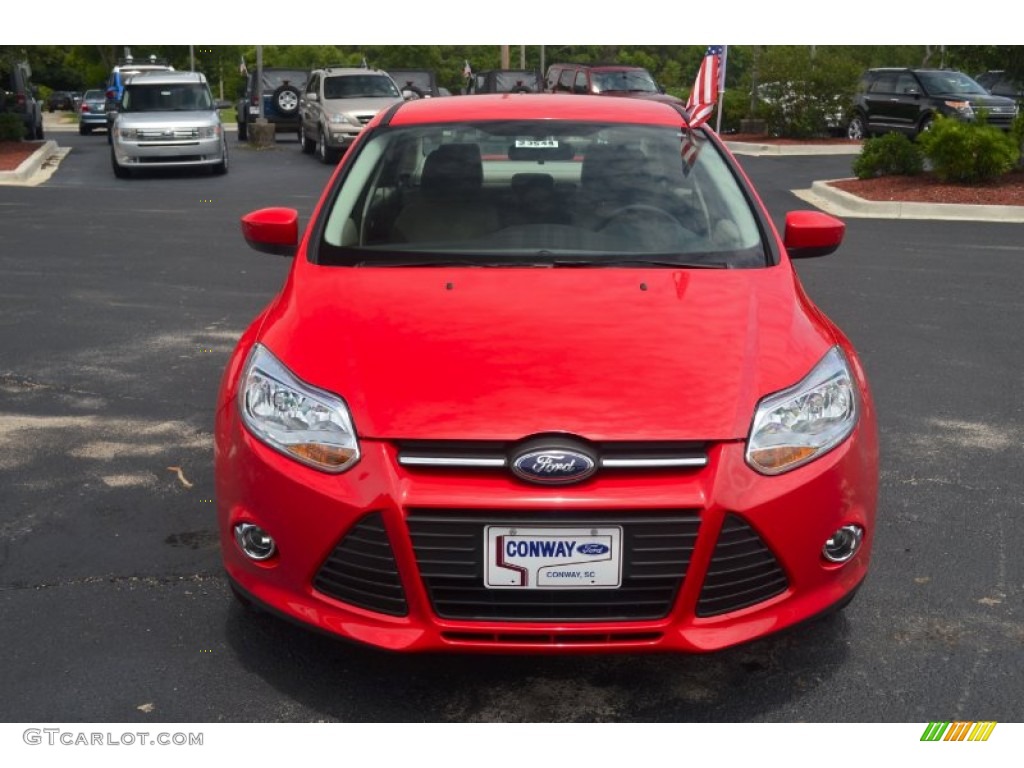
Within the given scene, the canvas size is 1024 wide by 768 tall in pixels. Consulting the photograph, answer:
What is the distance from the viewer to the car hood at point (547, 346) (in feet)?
11.1

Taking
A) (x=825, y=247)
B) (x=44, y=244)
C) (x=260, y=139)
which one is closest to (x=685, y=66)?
(x=260, y=139)

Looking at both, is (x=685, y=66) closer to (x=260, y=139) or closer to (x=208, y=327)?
(x=260, y=139)

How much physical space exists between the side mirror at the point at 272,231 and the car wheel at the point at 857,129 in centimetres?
2696

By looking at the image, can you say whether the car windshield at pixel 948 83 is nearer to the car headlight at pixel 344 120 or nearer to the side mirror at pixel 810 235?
the car headlight at pixel 344 120

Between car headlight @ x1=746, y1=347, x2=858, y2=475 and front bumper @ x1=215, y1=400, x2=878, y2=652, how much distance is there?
0.04m

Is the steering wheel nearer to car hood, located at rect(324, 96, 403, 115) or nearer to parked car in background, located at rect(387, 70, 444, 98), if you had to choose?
car hood, located at rect(324, 96, 403, 115)

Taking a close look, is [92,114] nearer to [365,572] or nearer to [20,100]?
[20,100]

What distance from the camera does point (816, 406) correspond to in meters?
3.59

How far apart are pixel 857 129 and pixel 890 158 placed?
37.6 feet

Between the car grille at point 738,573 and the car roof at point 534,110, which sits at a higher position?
the car roof at point 534,110

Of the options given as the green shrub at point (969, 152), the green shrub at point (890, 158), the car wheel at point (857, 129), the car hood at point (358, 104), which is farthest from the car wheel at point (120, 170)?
the car wheel at point (857, 129)

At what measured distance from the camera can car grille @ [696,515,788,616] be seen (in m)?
3.31

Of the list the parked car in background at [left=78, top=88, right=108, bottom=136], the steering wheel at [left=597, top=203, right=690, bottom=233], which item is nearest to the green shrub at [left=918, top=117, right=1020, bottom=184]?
the steering wheel at [left=597, top=203, right=690, bottom=233]

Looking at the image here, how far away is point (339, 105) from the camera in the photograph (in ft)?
81.0
